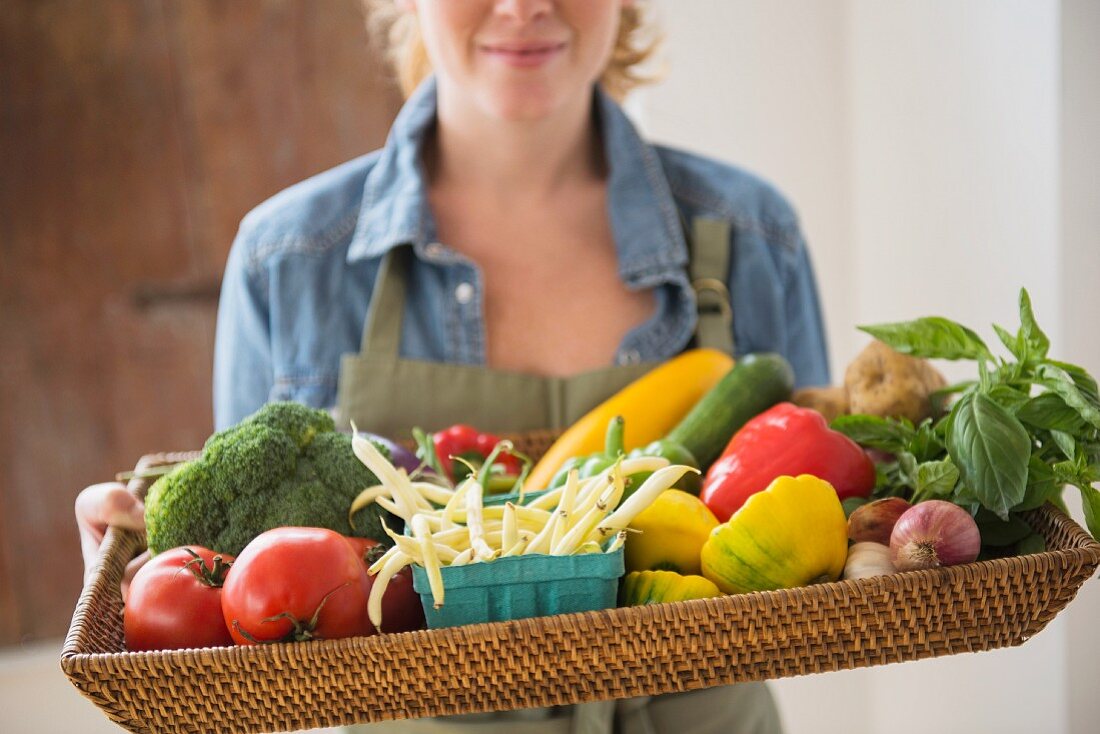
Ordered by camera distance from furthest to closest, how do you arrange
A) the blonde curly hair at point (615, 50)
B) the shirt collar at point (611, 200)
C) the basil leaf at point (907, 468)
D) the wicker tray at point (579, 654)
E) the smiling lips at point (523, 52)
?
1. the blonde curly hair at point (615, 50)
2. the shirt collar at point (611, 200)
3. the smiling lips at point (523, 52)
4. the basil leaf at point (907, 468)
5. the wicker tray at point (579, 654)

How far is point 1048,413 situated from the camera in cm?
95

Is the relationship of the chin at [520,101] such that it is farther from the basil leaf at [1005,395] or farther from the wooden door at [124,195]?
the wooden door at [124,195]

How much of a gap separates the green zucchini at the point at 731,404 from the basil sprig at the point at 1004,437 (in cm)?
20

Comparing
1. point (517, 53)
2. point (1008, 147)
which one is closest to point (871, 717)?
point (1008, 147)

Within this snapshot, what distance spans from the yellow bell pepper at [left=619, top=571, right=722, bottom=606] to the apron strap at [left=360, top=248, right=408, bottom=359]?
649mm

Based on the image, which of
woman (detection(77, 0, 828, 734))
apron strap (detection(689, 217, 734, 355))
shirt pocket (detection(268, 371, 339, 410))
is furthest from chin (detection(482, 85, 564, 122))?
shirt pocket (detection(268, 371, 339, 410))


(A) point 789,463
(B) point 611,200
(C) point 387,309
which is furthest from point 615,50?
(A) point 789,463

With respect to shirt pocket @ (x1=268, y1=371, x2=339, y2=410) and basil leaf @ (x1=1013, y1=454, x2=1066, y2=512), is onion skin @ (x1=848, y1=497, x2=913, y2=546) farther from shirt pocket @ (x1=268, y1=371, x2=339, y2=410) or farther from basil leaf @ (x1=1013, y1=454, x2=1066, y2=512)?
shirt pocket @ (x1=268, y1=371, x2=339, y2=410)

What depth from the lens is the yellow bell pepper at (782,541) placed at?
34.8 inches

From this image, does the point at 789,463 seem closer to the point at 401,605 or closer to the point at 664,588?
the point at 664,588

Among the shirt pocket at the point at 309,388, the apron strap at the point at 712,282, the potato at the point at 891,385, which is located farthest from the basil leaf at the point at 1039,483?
the shirt pocket at the point at 309,388

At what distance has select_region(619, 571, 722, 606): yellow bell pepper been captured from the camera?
89 cm

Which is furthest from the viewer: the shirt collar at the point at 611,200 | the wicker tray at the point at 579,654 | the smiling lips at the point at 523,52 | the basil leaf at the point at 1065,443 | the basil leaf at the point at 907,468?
the shirt collar at the point at 611,200

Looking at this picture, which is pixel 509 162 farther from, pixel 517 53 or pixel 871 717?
pixel 871 717
